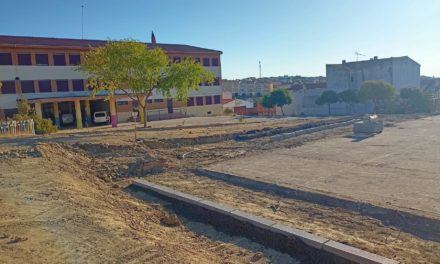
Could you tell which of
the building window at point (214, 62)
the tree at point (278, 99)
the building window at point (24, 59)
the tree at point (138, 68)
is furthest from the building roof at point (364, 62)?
the building window at point (24, 59)

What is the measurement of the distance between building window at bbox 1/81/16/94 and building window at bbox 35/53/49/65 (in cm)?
328

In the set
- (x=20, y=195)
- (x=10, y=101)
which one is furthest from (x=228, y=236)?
(x=10, y=101)

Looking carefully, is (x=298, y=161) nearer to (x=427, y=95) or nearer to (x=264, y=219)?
(x=264, y=219)

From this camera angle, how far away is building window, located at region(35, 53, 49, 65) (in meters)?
35.1

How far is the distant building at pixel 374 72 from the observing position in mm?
51969

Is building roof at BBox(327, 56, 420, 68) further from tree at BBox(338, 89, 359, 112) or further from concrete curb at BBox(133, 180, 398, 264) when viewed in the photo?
concrete curb at BBox(133, 180, 398, 264)

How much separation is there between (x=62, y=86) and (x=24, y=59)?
14.1 feet

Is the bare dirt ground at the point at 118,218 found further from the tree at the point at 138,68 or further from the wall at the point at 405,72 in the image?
the wall at the point at 405,72

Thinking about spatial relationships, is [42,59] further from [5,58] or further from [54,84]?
[5,58]

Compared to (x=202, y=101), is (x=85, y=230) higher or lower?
lower

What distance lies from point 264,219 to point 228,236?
0.83m

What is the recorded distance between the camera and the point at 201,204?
836 centimetres

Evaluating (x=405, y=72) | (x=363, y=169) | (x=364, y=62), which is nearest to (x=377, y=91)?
(x=364, y=62)

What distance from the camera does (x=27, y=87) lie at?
34.4m
